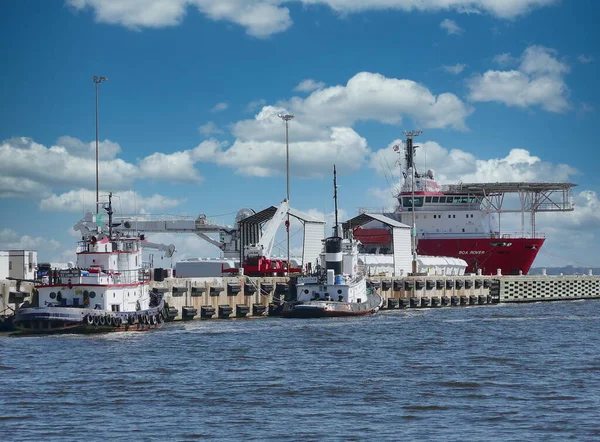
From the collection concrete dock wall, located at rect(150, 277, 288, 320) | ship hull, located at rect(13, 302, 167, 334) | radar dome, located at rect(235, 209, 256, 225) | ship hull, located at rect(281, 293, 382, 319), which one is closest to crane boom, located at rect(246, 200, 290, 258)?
radar dome, located at rect(235, 209, 256, 225)

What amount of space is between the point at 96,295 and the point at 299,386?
19.0m

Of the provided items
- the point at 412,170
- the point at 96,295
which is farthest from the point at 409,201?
the point at 96,295

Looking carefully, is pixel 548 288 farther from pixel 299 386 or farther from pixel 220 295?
pixel 299 386

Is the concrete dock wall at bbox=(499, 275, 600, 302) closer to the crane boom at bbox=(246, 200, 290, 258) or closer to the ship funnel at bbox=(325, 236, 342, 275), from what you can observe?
the crane boom at bbox=(246, 200, 290, 258)

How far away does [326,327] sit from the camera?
179 feet

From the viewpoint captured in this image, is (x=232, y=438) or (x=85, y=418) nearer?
(x=232, y=438)

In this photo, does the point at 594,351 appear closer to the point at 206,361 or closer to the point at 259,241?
the point at 206,361

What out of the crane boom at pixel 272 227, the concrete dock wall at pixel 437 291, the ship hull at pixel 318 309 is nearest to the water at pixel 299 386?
the ship hull at pixel 318 309

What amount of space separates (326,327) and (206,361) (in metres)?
18.1

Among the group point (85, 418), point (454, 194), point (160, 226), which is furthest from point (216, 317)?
point (454, 194)

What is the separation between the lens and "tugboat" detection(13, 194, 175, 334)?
150 feet

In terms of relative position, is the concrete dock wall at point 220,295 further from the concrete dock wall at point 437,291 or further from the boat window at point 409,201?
the boat window at point 409,201

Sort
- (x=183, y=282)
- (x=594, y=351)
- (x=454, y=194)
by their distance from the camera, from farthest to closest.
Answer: (x=454, y=194) → (x=183, y=282) → (x=594, y=351)

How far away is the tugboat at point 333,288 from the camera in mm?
61747
